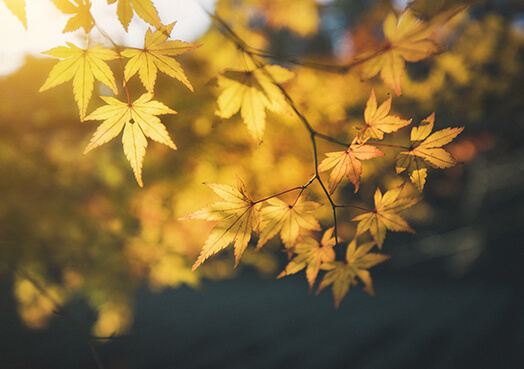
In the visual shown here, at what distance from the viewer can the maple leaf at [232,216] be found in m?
0.74

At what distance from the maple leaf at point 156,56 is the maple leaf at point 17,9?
0.20 m

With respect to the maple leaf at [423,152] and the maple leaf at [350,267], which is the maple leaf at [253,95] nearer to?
the maple leaf at [423,152]

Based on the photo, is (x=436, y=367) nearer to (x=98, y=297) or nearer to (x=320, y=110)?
(x=320, y=110)

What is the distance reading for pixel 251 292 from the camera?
29.7 feet

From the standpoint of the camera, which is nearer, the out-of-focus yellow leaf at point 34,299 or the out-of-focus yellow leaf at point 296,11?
the out-of-focus yellow leaf at point 34,299

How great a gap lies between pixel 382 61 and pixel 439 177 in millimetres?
8934

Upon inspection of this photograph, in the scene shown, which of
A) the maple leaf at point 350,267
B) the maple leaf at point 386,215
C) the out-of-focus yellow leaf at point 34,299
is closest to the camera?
the maple leaf at point 386,215

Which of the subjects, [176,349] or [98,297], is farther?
[176,349]

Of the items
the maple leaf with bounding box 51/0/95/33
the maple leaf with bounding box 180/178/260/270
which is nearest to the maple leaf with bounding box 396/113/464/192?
the maple leaf with bounding box 180/178/260/270

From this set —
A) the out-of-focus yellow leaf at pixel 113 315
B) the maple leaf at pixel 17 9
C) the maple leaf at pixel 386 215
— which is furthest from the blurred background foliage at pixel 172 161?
the maple leaf at pixel 386 215

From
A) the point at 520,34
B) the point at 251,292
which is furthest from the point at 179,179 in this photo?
the point at 251,292

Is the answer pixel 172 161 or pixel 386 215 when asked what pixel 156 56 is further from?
pixel 172 161

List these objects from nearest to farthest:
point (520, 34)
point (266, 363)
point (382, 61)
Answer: point (382, 61), point (520, 34), point (266, 363)

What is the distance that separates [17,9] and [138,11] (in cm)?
26
